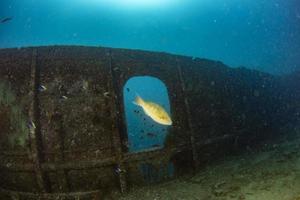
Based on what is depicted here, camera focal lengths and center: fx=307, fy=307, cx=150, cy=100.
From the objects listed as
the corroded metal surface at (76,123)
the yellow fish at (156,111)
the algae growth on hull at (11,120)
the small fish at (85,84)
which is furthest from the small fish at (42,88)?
the yellow fish at (156,111)

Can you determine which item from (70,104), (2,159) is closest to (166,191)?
(70,104)

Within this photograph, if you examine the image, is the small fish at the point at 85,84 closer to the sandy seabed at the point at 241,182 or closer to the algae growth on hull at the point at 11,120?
the algae growth on hull at the point at 11,120

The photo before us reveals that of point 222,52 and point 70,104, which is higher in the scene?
point 222,52

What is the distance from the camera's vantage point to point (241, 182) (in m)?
6.05

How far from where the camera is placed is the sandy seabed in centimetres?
531

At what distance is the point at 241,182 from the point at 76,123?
370 centimetres

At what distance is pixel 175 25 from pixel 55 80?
114 meters

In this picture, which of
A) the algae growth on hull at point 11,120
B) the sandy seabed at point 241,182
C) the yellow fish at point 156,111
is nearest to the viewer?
the yellow fish at point 156,111

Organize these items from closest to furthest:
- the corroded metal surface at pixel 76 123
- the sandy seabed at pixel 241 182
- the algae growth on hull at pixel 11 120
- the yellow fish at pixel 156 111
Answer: the yellow fish at pixel 156 111
the sandy seabed at pixel 241 182
the corroded metal surface at pixel 76 123
the algae growth on hull at pixel 11 120

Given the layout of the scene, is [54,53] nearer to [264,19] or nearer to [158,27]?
[264,19]

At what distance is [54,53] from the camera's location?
281 inches

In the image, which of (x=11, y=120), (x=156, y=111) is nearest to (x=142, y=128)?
(x=11, y=120)

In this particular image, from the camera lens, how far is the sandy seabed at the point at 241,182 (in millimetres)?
5313

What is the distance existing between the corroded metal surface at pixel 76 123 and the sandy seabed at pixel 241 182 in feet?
1.73
